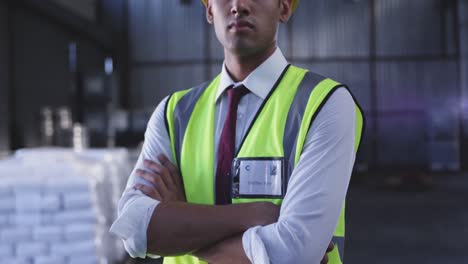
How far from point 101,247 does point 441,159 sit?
1583cm

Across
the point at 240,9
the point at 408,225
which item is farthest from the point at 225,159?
the point at 408,225

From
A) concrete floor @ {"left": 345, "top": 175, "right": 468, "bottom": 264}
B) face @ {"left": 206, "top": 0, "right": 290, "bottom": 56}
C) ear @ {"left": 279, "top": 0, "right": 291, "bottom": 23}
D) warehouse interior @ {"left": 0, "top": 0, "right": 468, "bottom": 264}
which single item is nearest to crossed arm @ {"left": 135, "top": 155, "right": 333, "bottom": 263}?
face @ {"left": 206, "top": 0, "right": 290, "bottom": 56}

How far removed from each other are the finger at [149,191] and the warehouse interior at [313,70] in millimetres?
8155

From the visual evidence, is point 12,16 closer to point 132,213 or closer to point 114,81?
point 114,81

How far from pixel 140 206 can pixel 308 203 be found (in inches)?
18.0

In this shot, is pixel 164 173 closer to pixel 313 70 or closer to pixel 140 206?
pixel 140 206

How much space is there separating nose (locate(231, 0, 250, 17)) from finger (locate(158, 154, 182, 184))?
1.51ft

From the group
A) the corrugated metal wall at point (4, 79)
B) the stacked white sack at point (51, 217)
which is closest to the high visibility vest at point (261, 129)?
the stacked white sack at point (51, 217)

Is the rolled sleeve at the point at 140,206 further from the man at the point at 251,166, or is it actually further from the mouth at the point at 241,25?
the mouth at the point at 241,25

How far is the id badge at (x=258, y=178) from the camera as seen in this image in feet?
5.04

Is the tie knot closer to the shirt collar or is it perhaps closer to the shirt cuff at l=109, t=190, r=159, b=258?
the shirt collar

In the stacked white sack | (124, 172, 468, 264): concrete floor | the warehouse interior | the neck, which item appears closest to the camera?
the neck

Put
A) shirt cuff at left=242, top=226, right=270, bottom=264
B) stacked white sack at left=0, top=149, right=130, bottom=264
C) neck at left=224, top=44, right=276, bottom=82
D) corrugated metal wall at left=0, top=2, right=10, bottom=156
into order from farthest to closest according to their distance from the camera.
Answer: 1. corrugated metal wall at left=0, top=2, right=10, bottom=156
2. stacked white sack at left=0, top=149, right=130, bottom=264
3. neck at left=224, top=44, right=276, bottom=82
4. shirt cuff at left=242, top=226, right=270, bottom=264

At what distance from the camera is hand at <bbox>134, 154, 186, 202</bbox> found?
1.64 metres
